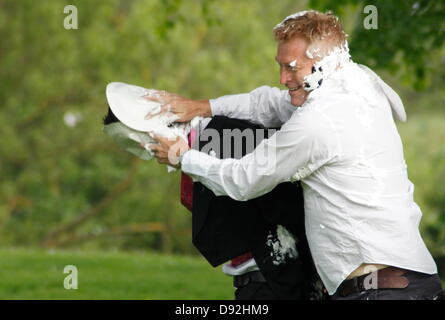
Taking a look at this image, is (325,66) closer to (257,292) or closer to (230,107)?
(230,107)

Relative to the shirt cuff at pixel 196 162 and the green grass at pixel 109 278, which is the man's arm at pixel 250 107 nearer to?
the shirt cuff at pixel 196 162

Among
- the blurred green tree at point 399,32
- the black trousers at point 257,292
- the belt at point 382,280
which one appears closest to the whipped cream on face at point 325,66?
the belt at point 382,280

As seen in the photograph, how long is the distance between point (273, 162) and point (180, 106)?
0.76 metres

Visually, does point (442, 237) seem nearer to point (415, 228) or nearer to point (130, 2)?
point (130, 2)

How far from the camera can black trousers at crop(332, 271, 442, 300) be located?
10.5ft

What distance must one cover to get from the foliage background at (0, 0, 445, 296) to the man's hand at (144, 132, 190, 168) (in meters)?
14.3

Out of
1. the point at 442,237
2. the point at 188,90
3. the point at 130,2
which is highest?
the point at 130,2

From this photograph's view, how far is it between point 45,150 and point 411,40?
13.6m

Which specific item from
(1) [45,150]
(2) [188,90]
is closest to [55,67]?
(1) [45,150]

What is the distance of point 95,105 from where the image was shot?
18578mm

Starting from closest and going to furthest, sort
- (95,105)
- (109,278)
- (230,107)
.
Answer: (230,107) → (109,278) → (95,105)

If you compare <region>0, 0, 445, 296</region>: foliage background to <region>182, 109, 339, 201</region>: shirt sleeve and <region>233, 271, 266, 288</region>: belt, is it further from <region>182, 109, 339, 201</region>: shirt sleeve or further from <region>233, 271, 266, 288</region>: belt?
<region>182, 109, 339, 201</region>: shirt sleeve

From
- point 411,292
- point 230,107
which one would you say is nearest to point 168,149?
point 230,107

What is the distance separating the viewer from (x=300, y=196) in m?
3.57
